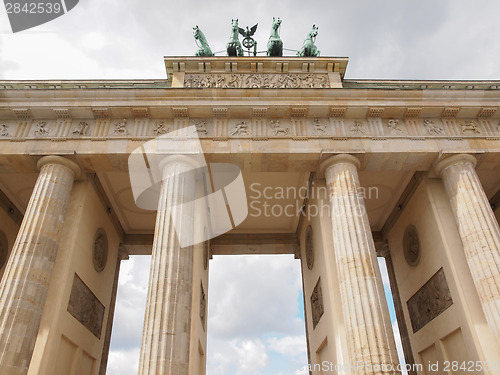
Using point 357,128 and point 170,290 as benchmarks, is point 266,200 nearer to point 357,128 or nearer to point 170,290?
point 357,128

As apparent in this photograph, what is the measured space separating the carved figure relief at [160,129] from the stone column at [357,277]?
589 cm

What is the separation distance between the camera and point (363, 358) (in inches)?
381

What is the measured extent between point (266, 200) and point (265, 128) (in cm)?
447

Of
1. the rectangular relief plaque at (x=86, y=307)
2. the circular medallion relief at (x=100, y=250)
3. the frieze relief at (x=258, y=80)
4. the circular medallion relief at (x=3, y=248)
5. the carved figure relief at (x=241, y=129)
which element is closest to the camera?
the rectangular relief plaque at (x=86, y=307)

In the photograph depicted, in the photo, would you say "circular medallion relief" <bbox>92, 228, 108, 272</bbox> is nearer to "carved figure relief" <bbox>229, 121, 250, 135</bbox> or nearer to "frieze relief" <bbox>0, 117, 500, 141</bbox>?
"frieze relief" <bbox>0, 117, 500, 141</bbox>

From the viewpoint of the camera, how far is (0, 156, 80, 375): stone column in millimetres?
9938

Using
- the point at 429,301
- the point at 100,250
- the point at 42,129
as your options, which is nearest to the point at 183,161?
the point at 42,129

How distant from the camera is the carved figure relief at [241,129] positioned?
44.7 ft

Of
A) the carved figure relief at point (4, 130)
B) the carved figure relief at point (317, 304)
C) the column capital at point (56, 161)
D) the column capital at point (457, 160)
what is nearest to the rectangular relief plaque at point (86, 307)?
the column capital at point (56, 161)

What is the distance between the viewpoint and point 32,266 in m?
11.0

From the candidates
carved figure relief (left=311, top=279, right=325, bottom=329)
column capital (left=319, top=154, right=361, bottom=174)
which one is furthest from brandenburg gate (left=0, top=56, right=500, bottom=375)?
carved figure relief (left=311, top=279, right=325, bottom=329)

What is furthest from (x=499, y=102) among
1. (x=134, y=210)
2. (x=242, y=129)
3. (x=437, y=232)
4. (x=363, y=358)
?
(x=134, y=210)

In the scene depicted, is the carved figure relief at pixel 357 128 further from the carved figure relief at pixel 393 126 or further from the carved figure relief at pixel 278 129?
the carved figure relief at pixel 278 129

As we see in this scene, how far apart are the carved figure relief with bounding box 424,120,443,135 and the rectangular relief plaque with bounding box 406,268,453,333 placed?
16.4 feet
